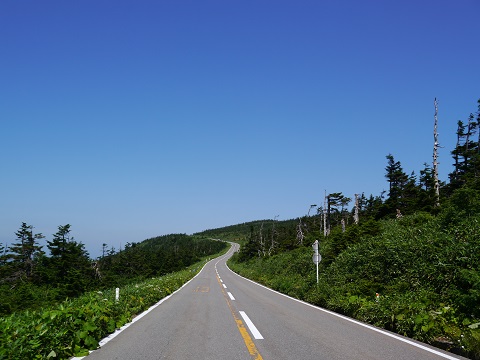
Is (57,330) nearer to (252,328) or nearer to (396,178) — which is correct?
(252,328)

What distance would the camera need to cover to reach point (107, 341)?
24.3 ft

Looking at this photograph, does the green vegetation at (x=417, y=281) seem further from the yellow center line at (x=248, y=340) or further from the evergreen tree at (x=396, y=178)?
the evergreen tree at (x=396, y=178)

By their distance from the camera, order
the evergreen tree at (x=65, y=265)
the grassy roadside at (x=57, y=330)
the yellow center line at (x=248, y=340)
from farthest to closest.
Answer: the evergreen tree at (x=65, y=265) → the yellow center line at (x=248, y=340) → the grassy roadside at (x=57, y=330)

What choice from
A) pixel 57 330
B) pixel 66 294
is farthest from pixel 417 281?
pixel 66 294

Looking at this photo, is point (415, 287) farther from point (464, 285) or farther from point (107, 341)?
point (107, 341)

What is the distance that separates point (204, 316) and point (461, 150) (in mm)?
55610

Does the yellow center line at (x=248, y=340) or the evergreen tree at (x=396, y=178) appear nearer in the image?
the yellow center line at (x=248, y=340)

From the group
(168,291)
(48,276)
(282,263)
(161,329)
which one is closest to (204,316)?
(161,329)

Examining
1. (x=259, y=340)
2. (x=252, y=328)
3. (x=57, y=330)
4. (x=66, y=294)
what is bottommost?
(x=66, y=294)

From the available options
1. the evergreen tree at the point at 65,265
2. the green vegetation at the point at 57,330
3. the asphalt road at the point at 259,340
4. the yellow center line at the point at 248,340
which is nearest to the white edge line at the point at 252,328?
the asphalt road at the point at 259,340

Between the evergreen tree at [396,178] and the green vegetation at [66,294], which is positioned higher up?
the evergreen tree at [396,178]

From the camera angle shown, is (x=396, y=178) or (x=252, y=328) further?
(x=396, y=178)

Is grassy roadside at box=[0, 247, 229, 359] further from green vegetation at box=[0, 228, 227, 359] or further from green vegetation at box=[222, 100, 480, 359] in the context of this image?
green vegetation at box=[222, 100, 480, 359]

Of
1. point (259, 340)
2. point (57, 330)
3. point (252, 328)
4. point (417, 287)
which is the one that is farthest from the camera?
point (417, 287)
